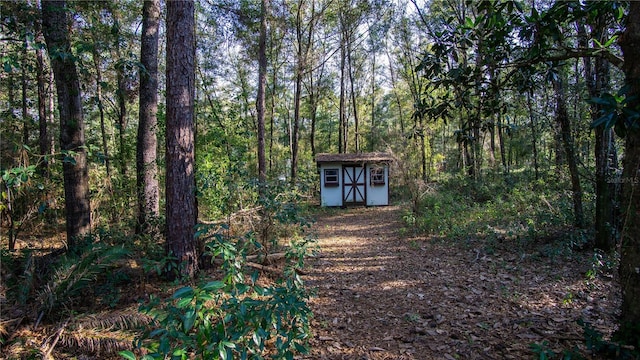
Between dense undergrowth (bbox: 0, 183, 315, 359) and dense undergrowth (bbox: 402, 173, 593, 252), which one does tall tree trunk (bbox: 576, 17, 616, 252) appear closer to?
dense undergrowth (bbox: 402, 173, 593, 252)

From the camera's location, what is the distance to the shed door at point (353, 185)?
15.2m

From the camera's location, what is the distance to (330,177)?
1518 cm

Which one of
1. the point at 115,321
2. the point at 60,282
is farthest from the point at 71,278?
the point at 115,321

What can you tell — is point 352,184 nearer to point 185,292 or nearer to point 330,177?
point 330,177

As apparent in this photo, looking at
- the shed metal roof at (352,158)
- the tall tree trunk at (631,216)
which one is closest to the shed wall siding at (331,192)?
the shed metal roof at (352,158)

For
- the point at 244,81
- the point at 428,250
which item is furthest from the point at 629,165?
the point at 244,81

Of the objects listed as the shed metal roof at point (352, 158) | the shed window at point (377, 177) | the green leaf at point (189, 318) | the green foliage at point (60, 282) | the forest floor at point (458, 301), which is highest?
the shed metal roof at point (352, 158)

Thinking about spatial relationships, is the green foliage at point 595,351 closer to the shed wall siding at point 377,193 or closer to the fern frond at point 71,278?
the fern frond at point 71,278

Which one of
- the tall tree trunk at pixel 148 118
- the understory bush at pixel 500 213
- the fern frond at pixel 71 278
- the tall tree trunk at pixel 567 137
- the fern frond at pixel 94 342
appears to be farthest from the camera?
the understory bush at pixel 500 213

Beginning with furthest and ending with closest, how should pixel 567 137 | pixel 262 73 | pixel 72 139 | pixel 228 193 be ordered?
pixel 262 73, pixel 228 193, pixel 567 137, pixel 72 139

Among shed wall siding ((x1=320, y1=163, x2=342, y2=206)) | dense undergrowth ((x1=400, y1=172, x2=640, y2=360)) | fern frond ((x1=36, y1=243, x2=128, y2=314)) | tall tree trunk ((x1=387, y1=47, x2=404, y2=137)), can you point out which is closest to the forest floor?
dense undergrowth ((x1=400, y1=172, x2=640, y2=360))

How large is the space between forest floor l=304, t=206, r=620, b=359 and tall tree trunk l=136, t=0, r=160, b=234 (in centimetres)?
334

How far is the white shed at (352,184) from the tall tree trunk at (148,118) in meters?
9.57

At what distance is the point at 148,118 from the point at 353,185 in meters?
10.5
